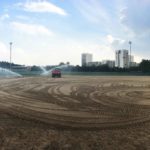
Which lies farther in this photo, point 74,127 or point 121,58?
point 121,58

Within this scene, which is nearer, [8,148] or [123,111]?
[8,148]

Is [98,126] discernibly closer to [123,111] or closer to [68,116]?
[68,116]

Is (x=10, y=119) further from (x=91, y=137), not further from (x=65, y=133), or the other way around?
(x=91, y=137)

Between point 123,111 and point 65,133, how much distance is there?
4956 mm

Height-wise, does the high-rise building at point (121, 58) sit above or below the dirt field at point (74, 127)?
above

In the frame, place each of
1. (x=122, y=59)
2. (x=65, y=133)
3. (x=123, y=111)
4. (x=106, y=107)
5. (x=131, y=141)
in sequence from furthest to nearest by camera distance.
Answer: (x=122, y=59), (x=106, y=107), (x=123, y=111), (x=65, y=133), (x=131, y=141)

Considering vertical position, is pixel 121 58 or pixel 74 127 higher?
pixel 121 58

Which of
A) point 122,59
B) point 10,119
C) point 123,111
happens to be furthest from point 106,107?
point 122,59

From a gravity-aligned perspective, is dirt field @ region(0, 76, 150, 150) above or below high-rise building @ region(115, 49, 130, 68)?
below

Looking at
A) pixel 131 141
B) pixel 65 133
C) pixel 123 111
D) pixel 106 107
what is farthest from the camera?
pixel 106 107

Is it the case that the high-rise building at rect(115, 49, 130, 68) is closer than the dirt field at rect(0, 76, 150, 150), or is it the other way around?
the dirt field at rect(0, 76, 150, 150)

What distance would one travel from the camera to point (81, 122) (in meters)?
11.6

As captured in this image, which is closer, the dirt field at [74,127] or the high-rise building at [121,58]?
the dirt field at [74,127]

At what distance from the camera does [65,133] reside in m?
9.83
